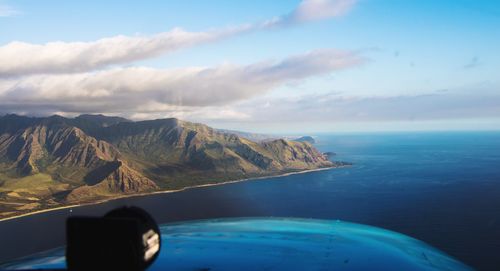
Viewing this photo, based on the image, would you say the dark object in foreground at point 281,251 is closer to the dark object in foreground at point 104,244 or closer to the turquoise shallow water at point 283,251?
the turquoise shallow water at point 283,251

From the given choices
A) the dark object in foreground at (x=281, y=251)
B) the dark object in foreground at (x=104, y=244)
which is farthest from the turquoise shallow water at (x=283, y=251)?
the dark object in foreground at (x=104, y=244)

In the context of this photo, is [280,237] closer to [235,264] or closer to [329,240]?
[329,240]

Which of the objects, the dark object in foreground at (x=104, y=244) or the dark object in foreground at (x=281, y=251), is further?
the dark object in foreground at (x=281, y=251)

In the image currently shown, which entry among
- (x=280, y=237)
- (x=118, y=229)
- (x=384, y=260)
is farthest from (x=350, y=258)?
(x=118, y=229)

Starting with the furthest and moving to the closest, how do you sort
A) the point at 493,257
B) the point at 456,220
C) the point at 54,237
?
the point at 54,237 < the point at 456,220 < the point at 493,257

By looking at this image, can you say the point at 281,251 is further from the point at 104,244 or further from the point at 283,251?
the point at 104,244

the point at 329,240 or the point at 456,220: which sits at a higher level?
the point at 329,240
